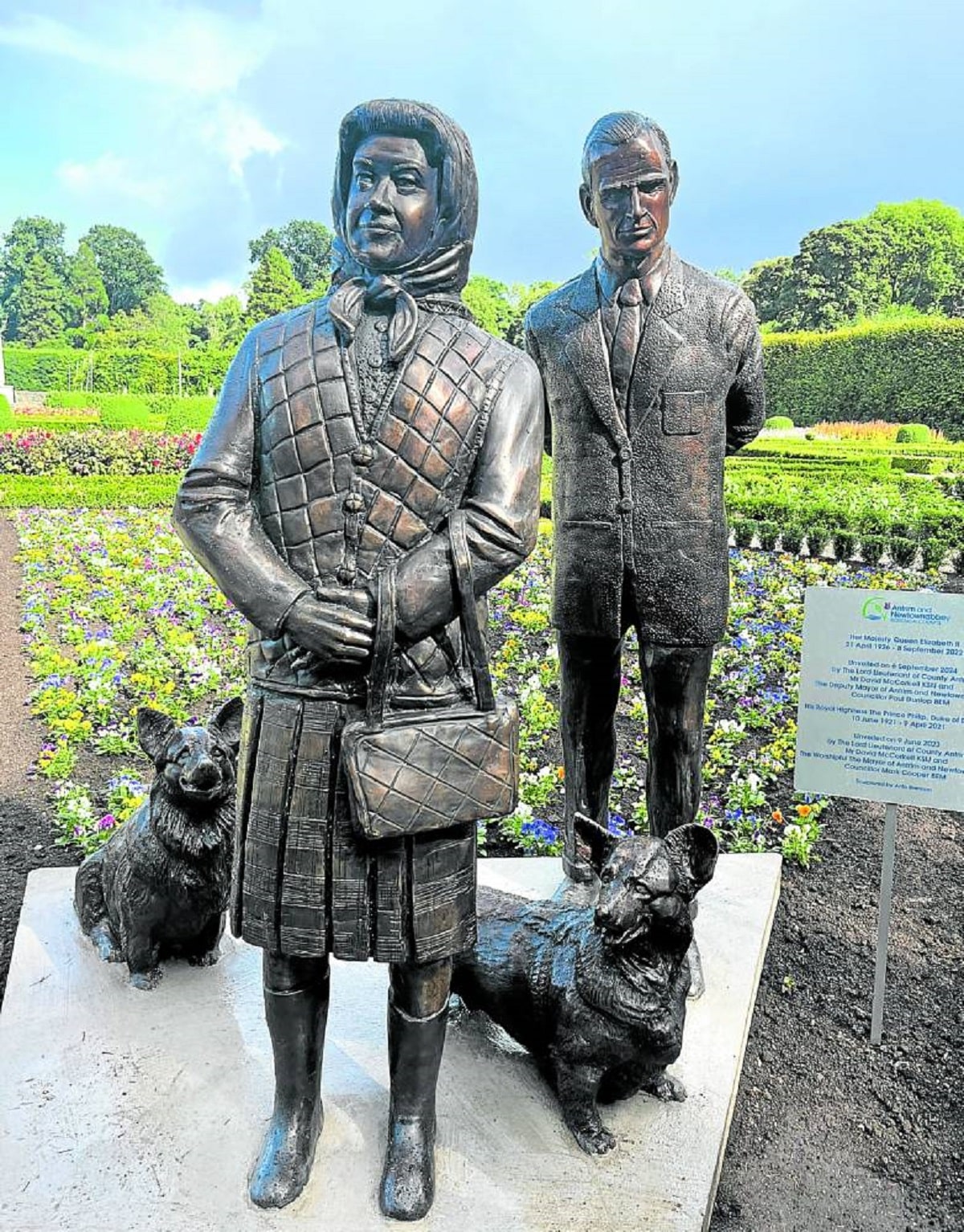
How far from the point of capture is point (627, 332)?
9.57 ft

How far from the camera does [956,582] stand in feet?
39.0

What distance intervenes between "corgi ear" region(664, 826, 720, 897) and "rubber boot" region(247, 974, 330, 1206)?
3.02 feet

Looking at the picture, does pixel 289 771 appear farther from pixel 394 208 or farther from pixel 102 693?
pixel 102 693

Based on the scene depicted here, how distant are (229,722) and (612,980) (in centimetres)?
143

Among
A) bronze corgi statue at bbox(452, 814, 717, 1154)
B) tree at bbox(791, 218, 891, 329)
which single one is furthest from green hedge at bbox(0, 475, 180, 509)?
tree at bbox(791, 218, 891, 329)

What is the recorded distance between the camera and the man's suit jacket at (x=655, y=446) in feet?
9.61

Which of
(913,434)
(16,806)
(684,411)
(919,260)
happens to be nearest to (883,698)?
(684,411)

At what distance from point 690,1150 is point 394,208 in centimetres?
246

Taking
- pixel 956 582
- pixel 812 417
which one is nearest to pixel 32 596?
pixel 956 582

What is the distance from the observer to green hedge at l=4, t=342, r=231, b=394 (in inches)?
1924

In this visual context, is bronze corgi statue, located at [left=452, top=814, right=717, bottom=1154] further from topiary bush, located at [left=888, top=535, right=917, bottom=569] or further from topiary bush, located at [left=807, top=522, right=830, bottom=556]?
topiary bush, located at [left=807, top=522, right=830, bottom=556]

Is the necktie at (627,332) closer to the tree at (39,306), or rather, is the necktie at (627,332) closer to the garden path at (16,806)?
the garden path at (16,806)

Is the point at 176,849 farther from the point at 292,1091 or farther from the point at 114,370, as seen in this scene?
the point at 114,370

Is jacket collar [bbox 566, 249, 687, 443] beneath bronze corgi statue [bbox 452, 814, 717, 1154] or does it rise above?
above
